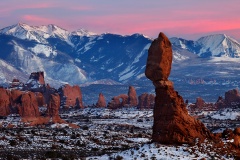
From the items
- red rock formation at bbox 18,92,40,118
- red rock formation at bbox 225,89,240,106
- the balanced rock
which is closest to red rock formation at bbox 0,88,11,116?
red rock formation at bbox 18,92,40,118

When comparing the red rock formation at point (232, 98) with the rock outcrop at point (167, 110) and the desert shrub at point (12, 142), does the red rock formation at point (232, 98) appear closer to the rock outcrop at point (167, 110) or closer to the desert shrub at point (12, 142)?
the desert shrub at point (12, 142)

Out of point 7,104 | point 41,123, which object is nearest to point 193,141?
point 41,123

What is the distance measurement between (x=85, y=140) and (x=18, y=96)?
7422 centimetres

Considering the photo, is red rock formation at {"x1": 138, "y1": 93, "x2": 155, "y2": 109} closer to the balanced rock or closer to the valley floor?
the valley floor

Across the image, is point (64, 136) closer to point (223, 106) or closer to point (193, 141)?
point (193, 141)

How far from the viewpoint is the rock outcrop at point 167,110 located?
2244 inches

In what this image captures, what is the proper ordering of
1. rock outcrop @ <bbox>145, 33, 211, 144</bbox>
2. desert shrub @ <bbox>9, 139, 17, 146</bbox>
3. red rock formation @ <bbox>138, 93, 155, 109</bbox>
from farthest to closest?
red rock formation @ <bbox>138, 93, 155, 109</bbox> → desert shrub @ <bbox>9, 139, 17, 146</bbox> → rock outcrop @ <bbox>145, 33, 211, 144</bbox>

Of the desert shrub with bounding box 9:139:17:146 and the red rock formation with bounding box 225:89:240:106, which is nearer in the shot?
the desert shrub with bounding box 9:139:17:146

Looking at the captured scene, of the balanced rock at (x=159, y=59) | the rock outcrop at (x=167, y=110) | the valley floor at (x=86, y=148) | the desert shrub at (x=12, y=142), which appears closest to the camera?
the valley floor at (x=86, y=148)

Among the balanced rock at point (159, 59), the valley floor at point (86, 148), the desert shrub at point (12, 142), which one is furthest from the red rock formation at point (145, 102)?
the balanced rock at point (159, 59)

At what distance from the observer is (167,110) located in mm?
57625

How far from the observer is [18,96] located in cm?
15475

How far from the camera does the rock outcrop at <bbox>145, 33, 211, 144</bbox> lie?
57000 millimetres

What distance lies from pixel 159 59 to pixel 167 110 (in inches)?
185
